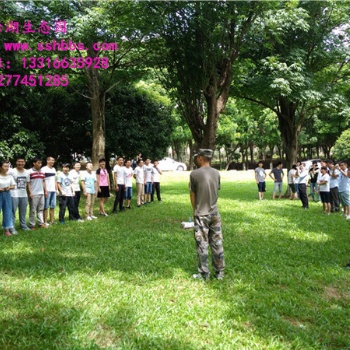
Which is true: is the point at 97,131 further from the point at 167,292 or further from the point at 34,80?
the point at 167,292

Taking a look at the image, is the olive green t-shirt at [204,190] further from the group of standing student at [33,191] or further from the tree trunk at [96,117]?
the tree trunk at [96,117]

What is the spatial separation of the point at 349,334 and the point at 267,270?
1.93 m

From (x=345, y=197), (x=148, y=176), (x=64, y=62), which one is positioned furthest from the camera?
(x=148, y=176)

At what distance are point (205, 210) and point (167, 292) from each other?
3.90 feet

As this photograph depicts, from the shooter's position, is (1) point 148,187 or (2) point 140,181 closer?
(2) point 140,181

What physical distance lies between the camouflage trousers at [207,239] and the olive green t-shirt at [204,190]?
96 millimetres

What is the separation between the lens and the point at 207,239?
491cm

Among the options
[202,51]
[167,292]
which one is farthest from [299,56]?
[167,292]

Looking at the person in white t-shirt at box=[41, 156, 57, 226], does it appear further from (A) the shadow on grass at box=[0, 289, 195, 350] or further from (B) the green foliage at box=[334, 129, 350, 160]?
(B) the green foliage at box=[334, 129, 350, 160]

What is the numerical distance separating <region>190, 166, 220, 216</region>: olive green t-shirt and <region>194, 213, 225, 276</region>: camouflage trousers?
0.10 m

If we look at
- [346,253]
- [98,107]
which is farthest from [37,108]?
[346,253]

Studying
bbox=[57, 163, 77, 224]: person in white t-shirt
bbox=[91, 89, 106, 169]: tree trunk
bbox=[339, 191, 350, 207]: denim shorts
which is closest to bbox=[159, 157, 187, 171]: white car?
bbox=[91, 89, 106, 169]: tree trunk

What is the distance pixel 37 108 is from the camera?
1459 cm

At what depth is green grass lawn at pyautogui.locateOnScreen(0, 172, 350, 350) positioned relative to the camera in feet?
11.4
